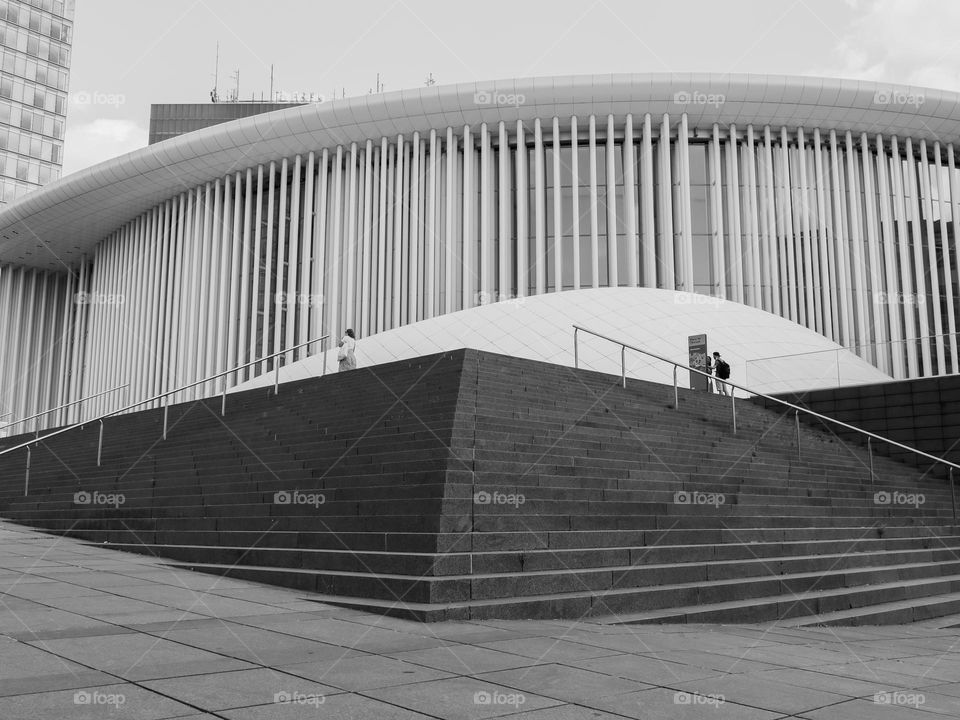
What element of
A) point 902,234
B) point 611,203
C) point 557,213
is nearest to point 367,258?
point 557,213

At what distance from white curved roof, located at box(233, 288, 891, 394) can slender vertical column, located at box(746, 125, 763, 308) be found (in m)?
2.89

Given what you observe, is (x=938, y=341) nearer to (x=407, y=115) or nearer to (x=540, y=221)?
(x=540, y=221)

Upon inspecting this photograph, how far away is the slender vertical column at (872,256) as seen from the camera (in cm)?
2848

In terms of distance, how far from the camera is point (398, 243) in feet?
94.7

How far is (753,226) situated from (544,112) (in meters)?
7.62

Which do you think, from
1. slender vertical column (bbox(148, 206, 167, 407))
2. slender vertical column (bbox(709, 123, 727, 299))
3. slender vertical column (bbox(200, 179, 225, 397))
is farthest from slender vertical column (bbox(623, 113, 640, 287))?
slender vertical column (bbox(148, 206, 167, 407))

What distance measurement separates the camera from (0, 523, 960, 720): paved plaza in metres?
4.08

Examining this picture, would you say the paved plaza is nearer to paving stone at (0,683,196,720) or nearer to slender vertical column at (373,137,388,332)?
paving stone at (0,683,196,720)

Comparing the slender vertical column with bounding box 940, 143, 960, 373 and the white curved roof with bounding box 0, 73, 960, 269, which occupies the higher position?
the white curved roof with bounding box 0, 73, 960, 269

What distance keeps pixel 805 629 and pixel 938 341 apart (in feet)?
45.1

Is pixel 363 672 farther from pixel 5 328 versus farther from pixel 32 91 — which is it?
pixel 32 91

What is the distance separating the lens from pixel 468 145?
2898cm

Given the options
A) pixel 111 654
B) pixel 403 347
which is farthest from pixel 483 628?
pixel 403 347

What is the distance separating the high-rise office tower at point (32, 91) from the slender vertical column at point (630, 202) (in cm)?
4907
